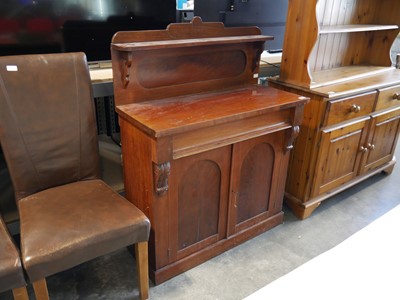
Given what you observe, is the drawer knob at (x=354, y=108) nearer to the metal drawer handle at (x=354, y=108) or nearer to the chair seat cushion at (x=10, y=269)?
the metal drawer handle at (x=354, y=108)

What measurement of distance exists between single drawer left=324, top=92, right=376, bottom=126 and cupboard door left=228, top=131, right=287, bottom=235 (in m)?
0.34

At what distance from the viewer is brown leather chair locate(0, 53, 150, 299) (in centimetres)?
129

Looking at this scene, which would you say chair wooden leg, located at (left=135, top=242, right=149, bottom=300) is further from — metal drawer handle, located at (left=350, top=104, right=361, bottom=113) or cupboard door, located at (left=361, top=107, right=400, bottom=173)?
cupboard door, located at (left=361, top=107, right=400, bottom=173)

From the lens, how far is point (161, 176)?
1.46 metres

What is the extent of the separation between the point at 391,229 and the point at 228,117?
0.78 m

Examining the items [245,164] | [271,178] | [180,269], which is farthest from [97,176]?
[271,178]

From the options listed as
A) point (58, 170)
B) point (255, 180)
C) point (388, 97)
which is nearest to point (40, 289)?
point (58, 170)

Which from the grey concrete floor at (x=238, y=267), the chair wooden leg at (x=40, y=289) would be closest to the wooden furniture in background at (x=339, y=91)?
the grey concrete floor at (x=238, y=267)

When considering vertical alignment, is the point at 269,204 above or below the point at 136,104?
below

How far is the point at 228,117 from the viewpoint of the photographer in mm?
1533

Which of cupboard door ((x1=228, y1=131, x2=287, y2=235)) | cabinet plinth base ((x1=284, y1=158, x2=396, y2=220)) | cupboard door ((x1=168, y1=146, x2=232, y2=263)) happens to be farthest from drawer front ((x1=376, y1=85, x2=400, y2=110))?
cupboard door ((x1=168, y1=146, x2=232, y2=263))

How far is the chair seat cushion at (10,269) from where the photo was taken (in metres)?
1.16

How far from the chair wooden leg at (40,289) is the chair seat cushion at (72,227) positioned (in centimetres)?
3

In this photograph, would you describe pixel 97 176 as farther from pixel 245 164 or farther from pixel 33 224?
pixel 245 164
